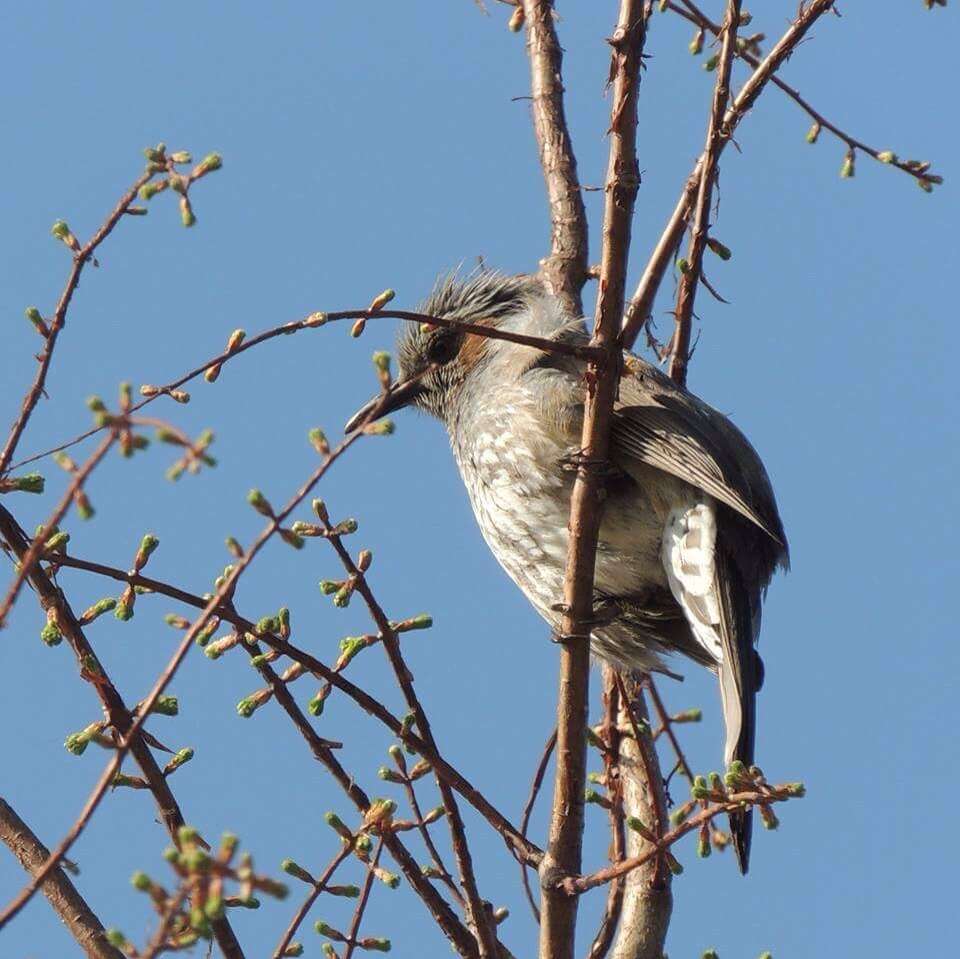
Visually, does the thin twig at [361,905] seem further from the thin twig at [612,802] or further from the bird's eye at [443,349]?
the bird's eye at [443,349]

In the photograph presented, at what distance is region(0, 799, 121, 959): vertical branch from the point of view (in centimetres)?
309

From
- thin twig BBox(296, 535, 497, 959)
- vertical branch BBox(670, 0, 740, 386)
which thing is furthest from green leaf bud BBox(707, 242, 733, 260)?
thin twig BBox(296, 535, 497, 959)

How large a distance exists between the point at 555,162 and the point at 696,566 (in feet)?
7.69

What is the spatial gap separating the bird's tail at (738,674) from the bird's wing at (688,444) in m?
0.20

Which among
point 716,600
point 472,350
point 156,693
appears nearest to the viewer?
point 156,693

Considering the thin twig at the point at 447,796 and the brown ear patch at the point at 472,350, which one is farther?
the brown ear patch at the point at 472,350

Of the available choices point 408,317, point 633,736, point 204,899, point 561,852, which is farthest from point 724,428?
point 204,899

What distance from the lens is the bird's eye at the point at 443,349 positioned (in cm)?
577

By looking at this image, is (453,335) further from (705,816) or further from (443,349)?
(705,816)

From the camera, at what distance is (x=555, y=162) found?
20.3ft

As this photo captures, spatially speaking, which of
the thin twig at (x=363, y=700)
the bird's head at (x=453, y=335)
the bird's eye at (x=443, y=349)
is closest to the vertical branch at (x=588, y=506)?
the thin twig at (x=363, y=700)

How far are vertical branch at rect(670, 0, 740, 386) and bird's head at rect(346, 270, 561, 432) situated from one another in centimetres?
64

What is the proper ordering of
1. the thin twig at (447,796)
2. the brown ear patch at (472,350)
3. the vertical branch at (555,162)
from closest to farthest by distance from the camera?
the thin twig at (447,796)
the brown ear patch at (472,350)
the vertical branch at (555,162)

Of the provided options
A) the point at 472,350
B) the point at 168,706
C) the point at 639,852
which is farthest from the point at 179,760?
the point at 472,350
